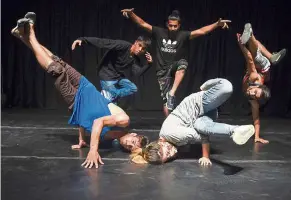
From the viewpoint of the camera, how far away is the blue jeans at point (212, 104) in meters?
2.75

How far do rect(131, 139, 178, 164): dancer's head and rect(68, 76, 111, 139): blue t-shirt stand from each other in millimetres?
394

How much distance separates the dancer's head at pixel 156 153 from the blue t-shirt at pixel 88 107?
0.39 metres

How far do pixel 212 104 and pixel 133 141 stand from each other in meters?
0.68

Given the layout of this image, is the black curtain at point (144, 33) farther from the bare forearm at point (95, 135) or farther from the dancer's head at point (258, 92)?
the bare forearm at point (95, 135)

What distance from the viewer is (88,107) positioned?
10.3ft

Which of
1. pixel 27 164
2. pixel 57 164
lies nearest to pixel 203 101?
pixel 57 164

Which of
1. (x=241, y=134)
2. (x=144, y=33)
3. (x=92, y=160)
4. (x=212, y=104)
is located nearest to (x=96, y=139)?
(x=92, y=160)

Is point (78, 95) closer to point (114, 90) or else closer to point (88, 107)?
point (88, 107)

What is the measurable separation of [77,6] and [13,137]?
2.48 m

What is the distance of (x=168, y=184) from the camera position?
2535 mm

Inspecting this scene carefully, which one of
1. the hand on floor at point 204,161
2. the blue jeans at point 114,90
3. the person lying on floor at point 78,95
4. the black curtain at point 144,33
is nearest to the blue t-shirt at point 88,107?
the person lying on floor at point 78,95

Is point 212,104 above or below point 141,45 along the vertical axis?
below

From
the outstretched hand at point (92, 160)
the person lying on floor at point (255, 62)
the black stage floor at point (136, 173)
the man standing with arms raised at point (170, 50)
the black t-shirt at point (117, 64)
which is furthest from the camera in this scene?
the man standing with arms raised at point (170, 50)

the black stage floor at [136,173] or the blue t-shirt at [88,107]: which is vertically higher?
the blue t-shirt at [88,107]
